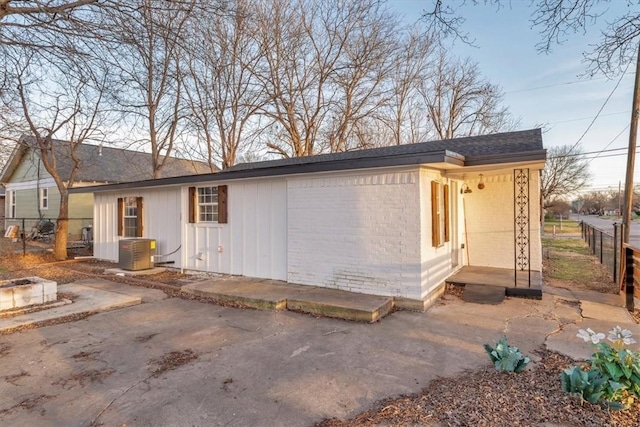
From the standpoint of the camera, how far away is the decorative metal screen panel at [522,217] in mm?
7562

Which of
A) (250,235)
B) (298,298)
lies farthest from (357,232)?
(250,235)

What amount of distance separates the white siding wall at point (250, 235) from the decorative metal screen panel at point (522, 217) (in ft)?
16.6

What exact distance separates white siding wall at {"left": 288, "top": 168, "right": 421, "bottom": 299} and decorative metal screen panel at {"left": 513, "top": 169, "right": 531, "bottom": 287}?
3.16m

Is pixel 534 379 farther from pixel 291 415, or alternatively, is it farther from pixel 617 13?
pixel 617 13

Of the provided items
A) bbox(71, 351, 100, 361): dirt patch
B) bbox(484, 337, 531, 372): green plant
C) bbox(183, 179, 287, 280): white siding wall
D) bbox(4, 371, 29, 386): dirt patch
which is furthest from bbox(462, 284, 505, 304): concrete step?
bbox(4, 371, 29, 386): dirt patch

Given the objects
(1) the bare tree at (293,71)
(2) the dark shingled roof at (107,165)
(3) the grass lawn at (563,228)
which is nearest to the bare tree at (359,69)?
(1) the bare tree at (293,71)

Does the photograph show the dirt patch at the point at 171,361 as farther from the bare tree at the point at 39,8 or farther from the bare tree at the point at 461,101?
the bare tree at the point at 461,101

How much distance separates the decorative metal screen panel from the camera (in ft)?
24.8

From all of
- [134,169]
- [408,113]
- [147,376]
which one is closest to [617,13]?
[147,376]

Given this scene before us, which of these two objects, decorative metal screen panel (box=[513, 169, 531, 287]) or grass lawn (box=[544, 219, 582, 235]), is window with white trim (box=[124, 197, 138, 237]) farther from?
grass lawn (box=[544, 219, 582, 235])

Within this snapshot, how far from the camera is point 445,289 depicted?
6.92m

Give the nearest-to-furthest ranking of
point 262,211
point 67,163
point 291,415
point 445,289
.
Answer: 1. point 291,415
2. point 445,289
3. point 262,211
4. point 67,163

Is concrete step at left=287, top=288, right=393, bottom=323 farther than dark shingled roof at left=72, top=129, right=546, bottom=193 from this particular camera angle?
No

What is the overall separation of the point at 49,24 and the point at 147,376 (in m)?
4.96
